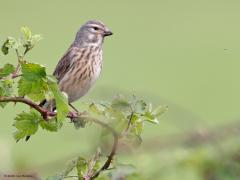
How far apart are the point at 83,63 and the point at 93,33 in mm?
253

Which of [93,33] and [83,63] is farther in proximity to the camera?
[93,33]

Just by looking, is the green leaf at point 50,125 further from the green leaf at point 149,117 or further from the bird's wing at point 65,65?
the bird's wing at point 65,65

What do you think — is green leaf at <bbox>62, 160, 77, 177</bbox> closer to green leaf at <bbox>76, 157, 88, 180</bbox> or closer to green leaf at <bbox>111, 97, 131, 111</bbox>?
green leaf at <bbox>76, 157, 88, 180</bbox>

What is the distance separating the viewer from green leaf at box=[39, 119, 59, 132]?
9.31ft

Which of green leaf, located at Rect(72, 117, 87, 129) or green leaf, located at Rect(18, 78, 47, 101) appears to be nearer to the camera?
green leaf, located at Rect(18, 78, 47, 101)

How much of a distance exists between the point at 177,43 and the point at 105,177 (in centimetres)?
1658

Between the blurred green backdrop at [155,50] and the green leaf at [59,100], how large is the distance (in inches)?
177

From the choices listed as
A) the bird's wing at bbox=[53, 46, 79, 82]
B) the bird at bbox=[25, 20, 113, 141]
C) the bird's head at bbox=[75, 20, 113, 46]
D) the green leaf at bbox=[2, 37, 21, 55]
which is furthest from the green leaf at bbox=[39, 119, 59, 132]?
the bird's head at bbox=[75, 20, 113, 46]

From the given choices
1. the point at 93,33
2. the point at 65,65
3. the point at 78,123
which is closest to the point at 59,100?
the point at 78,123

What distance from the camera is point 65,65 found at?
6.33m

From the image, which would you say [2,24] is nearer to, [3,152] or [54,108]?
[3,152]

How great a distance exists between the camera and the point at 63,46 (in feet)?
55.2

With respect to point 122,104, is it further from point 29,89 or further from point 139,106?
point 29,89

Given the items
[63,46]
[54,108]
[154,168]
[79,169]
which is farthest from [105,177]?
[63,46]
